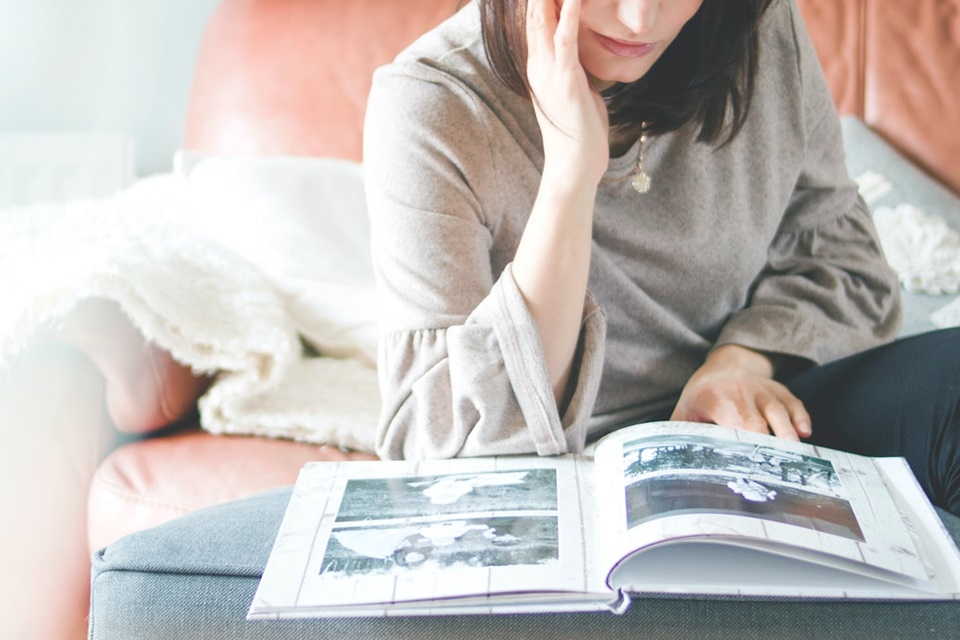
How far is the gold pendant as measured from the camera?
3.38ft

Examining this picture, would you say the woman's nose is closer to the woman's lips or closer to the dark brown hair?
the woman's lips

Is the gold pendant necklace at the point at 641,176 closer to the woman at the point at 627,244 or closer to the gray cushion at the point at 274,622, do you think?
the woman at the point at 627,244

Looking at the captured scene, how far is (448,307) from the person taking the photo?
0.92m

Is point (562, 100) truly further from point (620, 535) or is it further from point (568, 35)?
point (620, 535)

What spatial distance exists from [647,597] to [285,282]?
0.90 meters

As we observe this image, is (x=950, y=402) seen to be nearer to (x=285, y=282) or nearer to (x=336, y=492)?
(x=336, y=492)

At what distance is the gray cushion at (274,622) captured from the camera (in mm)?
696

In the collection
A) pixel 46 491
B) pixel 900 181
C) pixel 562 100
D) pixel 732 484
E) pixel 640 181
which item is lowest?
pixel 46 491

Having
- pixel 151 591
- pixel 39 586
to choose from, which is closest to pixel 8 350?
pixel 39 586

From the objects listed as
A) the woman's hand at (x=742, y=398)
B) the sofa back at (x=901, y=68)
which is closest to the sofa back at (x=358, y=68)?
the sofa back at (x=901, y=68)

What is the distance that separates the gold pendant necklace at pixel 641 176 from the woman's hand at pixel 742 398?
196mm

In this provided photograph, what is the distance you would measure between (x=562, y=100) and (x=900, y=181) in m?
0.88

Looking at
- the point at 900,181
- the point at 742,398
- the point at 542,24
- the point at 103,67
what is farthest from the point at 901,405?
the point at 103,67

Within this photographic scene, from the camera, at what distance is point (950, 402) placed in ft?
2.82
